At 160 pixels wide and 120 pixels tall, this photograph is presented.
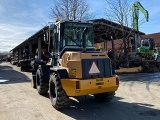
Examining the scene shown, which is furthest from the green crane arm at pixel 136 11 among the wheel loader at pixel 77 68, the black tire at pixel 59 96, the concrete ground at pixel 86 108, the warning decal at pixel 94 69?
the black tire at pixel 59 96

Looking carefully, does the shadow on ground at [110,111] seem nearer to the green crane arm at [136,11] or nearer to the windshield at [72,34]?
the windshield at [72,34]

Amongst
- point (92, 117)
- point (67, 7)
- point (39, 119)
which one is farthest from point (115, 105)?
point (67, 7)

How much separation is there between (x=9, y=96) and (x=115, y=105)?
4717mm

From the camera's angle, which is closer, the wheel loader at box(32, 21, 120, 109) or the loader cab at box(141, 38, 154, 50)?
the wheel loader at box(32, 21, 120, 109)

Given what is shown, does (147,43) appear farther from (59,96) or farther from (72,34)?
(59,96)

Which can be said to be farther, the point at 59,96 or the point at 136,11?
the point at 136,11

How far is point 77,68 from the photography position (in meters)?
7.44

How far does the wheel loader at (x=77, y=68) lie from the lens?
24.1 ft

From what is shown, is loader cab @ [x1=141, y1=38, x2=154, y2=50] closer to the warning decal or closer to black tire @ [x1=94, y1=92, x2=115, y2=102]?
black tire @ [x1=94, y1=92, x2=115, y2=102]

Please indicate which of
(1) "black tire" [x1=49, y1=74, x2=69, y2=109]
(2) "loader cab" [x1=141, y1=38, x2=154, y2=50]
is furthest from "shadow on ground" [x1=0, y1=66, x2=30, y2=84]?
(2) "loader cab" [x1=141, y1=38, x2=154, y2=50]

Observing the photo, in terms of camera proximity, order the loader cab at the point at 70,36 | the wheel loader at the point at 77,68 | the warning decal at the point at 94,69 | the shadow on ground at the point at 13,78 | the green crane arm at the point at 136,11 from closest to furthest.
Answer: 1. the wheel loader at the point at 77,68
2. the warning decal at the point at 94,69
3. the loader cab at the point at 70,36
4. the shadow on ground at the point at 13,78
5. the green crane arm at the point at 136,11

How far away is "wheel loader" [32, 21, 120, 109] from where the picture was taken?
736 cm

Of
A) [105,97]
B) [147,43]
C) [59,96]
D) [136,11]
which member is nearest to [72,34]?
[59,96]

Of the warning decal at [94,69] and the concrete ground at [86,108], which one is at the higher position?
the warning decal at [94,69]
